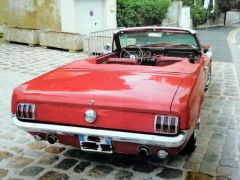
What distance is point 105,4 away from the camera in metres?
15.8

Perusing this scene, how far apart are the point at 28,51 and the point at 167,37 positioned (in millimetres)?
8090

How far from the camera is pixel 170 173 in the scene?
388 cm

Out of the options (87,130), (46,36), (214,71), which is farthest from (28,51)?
(87,130)

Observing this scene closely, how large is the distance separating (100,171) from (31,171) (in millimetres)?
763

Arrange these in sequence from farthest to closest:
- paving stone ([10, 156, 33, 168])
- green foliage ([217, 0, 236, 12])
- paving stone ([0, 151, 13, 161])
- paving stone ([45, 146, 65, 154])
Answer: green foliage ([217, 0, 236, 12]), paving stone ([45, 146, 65, 154]), paving stone ([0, 151, 13, 161]), paving stone ([10, 156, 33, 168])

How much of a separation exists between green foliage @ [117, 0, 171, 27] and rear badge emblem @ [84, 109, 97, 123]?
52.0 feet

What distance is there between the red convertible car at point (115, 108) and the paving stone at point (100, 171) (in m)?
0.47

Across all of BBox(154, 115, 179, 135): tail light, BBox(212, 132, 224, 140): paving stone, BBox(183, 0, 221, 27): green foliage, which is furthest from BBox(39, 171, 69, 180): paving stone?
BBox(183, 0, 221, 27): green foliage

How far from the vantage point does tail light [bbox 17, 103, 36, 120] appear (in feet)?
11.6

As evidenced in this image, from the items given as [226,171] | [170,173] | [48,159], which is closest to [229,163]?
[226,171]

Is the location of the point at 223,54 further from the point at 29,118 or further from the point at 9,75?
the point at 29,118

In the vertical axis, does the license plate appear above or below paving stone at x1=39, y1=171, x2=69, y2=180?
above

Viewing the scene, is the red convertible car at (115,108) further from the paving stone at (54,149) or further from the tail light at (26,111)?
the paving stone at (54,149)

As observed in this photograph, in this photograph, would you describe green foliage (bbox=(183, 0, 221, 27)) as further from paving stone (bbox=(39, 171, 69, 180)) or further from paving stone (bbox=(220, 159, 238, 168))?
paving stone (bbox=(39, 171, 69, 180))
